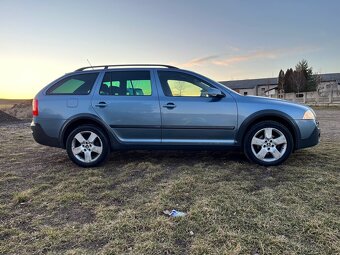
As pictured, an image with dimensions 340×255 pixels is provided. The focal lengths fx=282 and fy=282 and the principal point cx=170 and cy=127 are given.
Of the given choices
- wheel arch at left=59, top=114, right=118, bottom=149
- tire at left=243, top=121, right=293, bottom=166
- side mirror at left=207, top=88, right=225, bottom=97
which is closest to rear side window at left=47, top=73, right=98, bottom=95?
wheel arch at left=59, top=114, right=118, bottom=149

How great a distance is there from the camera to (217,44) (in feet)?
56.2

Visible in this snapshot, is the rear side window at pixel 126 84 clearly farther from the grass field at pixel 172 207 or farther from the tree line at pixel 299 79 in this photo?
the tree line at pixel 299 79

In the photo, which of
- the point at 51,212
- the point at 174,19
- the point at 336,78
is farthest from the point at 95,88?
the point at 336,78

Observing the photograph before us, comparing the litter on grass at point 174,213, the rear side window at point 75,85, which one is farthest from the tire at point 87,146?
the litter on grass at point 174,213

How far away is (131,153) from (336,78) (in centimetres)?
6842

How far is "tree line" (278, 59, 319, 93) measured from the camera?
1987 inches

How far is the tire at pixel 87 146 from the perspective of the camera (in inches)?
193

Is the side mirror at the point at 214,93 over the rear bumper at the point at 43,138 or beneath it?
over

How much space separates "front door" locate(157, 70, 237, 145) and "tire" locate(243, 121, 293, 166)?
325 mm

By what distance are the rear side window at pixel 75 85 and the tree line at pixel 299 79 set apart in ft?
168

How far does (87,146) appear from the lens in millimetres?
4934

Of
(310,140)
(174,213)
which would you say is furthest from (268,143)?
(174,213)

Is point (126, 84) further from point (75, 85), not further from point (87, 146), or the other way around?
point (87, 146)

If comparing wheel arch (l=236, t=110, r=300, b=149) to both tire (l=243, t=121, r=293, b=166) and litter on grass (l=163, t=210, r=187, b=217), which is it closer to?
tire (l=243, t=121, r=293, b=166)
